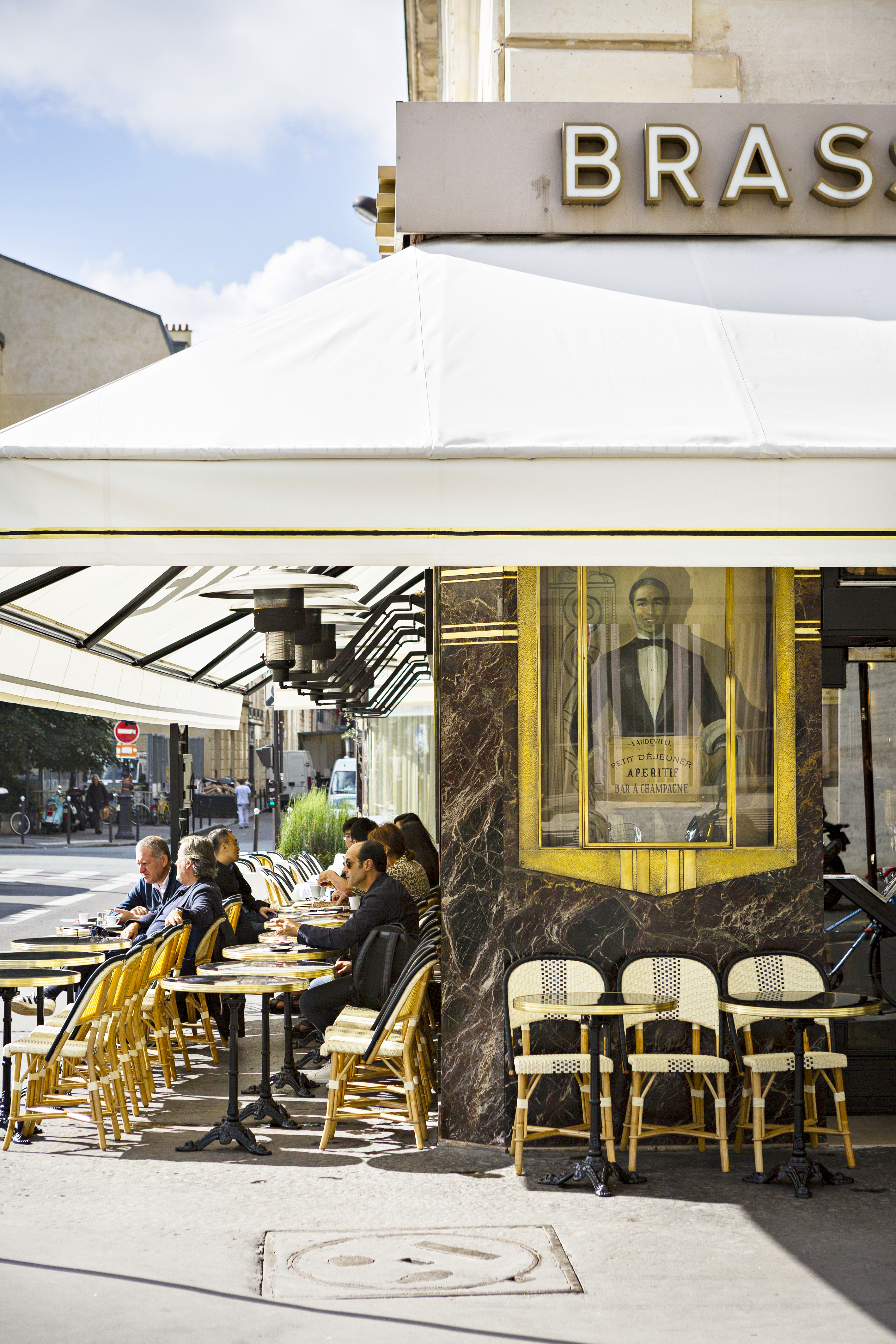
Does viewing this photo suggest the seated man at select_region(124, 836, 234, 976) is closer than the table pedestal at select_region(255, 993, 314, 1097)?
No

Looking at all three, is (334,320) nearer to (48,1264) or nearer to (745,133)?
(745,133)

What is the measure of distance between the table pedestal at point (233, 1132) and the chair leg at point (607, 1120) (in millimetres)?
1641

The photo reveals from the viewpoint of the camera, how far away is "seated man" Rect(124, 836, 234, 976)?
889 cm

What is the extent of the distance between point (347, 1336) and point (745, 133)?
567cm

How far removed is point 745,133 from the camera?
689 centimetres

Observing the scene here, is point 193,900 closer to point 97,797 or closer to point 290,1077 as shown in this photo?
point 290,1077

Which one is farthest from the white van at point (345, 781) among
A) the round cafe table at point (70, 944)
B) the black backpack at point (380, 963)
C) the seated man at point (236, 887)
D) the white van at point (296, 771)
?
the black backpack at point (380, 963)

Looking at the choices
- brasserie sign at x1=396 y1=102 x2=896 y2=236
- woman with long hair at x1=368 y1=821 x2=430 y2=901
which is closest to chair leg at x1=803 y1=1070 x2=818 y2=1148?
woman with long hair at x1=368 y1=821 x2=430 y2=901

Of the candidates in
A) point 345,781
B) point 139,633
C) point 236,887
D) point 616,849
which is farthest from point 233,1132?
point 345,781

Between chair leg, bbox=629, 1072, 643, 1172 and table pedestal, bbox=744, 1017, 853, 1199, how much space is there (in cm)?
51

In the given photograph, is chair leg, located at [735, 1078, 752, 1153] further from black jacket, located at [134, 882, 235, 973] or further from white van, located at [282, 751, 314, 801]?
white van, located at [282, 751, 314, 801]

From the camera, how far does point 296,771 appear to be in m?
51.9

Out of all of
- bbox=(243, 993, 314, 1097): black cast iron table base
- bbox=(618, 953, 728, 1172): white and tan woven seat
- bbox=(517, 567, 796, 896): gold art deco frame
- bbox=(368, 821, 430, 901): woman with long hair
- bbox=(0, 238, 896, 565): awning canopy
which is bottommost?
bbox=(243, 993, 314, 1097): black cast iron table base

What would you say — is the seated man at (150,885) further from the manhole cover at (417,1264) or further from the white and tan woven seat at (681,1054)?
the manhole cover at (417,1264)
